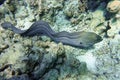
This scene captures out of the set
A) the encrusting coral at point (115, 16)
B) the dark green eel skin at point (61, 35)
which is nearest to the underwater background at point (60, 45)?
the encrusting coral at point (115, 16)

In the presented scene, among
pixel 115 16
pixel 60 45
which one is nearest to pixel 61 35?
pixel 60 45

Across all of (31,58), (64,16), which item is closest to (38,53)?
(31,58)

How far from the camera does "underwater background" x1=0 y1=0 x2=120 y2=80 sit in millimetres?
5195

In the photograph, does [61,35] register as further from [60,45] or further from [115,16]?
[115,16]

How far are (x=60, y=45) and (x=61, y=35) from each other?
83cm

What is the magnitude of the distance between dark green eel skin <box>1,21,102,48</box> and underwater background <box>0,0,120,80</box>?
135mm

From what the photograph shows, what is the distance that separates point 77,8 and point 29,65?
106 inches

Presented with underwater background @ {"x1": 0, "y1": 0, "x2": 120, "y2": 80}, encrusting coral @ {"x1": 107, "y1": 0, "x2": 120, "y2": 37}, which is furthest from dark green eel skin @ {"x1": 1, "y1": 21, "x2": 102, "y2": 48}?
encrusting coral @ {"x1": 107, "y1": 0, "x2": 120, "y2": 37}

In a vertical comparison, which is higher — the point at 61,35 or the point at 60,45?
the point at 61,35

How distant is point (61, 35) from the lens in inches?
253

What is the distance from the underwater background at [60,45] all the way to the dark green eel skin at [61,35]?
14 cm

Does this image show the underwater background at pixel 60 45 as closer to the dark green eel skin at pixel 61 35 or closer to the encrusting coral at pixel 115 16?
the encrusting coral at pixel 115 16

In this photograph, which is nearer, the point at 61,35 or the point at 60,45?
the point at 60,45

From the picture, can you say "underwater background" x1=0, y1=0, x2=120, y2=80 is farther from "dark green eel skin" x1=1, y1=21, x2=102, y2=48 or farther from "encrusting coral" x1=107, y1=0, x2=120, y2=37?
"dark green eel skin" x1=1, y1=21, x2=102, y2=48
